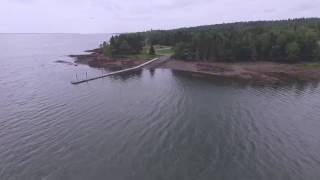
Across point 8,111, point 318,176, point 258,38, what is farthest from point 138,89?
point 258,38

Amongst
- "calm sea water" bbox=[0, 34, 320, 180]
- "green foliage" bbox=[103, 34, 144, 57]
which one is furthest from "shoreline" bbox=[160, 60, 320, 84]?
"green foliage" bbox=[103, 34, 144, 57]

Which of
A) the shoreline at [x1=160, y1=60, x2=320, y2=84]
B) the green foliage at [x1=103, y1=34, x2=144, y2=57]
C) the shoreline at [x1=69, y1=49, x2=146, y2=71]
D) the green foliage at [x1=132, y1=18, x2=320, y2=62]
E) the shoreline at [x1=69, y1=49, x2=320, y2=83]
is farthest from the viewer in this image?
the green foliage at [x1=103, y1=34, x2=144, y2=57]

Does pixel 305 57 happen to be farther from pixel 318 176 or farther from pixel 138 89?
A: pixel 318 176

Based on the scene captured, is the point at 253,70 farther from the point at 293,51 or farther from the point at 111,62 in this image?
the point at 111,62

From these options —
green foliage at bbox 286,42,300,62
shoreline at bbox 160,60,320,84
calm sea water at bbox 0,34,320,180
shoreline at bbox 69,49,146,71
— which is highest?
green foliage at bbox 286,42,300,62

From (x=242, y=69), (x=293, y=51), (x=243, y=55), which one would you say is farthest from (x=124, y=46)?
(x=293, y=51)

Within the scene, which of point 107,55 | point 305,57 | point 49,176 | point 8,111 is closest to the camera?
point 49,176

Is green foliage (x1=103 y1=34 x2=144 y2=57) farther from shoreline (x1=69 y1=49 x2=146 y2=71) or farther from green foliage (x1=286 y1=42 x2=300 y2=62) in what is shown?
green foliage (x1=286 y1=42 x2=300 y2=62)

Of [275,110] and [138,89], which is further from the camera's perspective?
[138,89]

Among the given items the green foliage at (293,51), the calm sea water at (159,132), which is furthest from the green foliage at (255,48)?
the calm sea water at (159,132)
